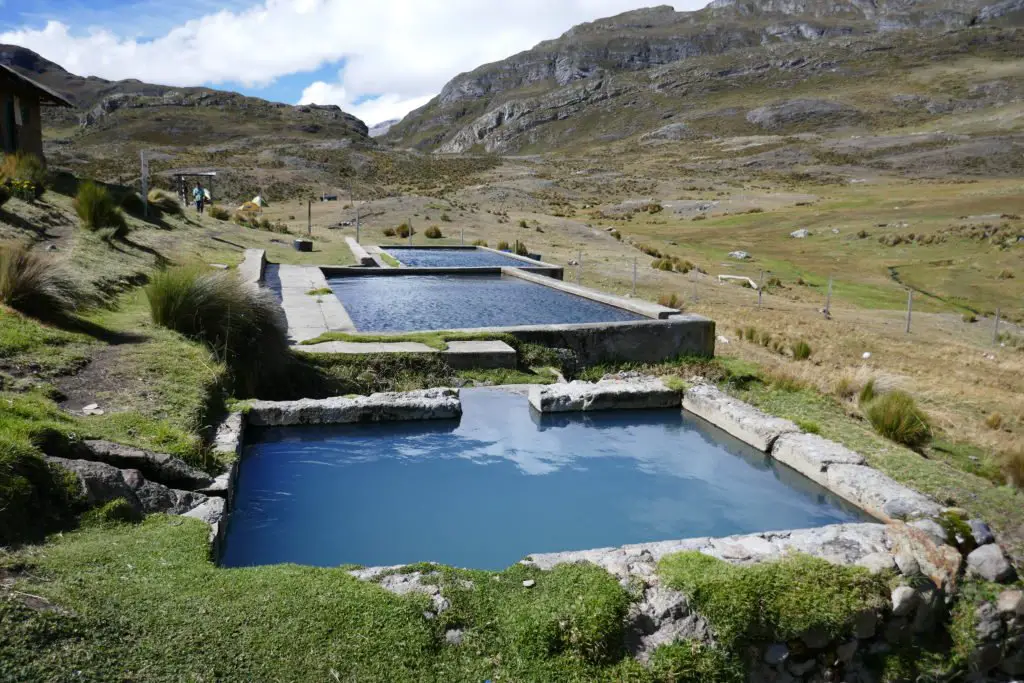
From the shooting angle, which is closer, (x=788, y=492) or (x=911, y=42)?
(x=788, y=492)

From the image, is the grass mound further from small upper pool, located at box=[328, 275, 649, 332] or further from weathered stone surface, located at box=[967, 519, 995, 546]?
small upper pool, located at box=[328, 275, 649, 332]

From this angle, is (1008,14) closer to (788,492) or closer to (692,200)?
(692,200)

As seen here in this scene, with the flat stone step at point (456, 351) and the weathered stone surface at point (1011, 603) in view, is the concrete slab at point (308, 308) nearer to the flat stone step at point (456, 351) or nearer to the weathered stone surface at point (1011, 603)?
the flat stone step at point (456, 351)

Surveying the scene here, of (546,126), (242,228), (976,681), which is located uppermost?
(546,126)

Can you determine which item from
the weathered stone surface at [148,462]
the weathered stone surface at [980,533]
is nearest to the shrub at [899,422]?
the weathered stone surface at [980,533]

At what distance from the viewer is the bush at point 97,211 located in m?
15.9

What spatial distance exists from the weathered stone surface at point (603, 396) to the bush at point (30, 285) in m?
5.77

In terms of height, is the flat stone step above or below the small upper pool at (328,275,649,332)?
below

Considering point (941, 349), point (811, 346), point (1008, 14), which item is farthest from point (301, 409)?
point (1008, 14)

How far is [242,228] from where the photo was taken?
86.9 feet

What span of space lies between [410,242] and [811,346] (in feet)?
54.5

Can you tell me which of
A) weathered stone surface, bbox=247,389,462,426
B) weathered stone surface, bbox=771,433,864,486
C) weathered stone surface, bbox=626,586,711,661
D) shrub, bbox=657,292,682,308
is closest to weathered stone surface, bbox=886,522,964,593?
weathered stone surface, bbox=626,586,711,661

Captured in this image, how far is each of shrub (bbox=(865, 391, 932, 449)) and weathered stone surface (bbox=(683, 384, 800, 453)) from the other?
4.56 ft

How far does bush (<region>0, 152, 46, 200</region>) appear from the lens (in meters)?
16.3
